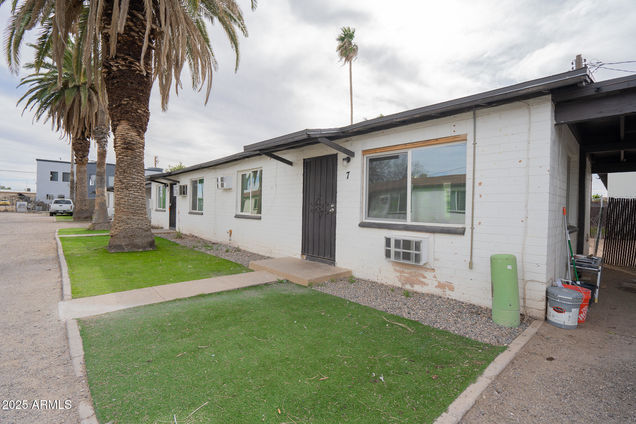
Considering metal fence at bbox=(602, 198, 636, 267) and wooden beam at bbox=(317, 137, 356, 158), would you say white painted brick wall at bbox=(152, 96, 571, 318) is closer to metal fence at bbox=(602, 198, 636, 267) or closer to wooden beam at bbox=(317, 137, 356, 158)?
wooden beam at bbox=(317, 137, 356, 158)

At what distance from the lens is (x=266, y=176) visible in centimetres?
830

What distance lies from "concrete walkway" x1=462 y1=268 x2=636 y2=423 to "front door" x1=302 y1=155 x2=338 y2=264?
3914 mm

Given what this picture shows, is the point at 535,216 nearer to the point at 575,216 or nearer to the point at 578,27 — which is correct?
the point at 575,216

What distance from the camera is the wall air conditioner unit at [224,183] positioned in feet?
32.1

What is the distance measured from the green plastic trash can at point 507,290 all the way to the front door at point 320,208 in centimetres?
328

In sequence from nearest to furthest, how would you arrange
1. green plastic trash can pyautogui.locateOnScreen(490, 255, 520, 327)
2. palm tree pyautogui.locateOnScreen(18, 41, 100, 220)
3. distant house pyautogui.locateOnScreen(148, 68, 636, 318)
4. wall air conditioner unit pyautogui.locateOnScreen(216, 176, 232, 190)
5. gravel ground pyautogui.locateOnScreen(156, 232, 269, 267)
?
green plastic trash can pyautogui.locateOnScreen(490, 255, 520, 327) < distant house pyautogui.locateOnScreen(148, 68, 636, 318) < gravel ground pyautogui.locateOnScreen(156, 232, 269, 267) < wall air conditioner unit pyautogui.locateOnScreen(216, 176, 232, 190) < palm tree pyautogui.locateOnScreen(18, 41, 100, 220)

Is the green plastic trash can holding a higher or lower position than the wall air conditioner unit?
lower

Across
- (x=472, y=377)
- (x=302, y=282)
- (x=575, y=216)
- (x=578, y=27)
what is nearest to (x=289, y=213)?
(x=302, y=282)

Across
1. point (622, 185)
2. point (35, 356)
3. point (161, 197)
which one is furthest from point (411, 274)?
point (161, 197)

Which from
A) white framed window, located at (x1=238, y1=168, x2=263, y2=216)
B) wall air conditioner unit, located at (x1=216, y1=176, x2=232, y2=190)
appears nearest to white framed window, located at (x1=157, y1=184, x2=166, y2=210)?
wall air conditioner unit, located at (x1=216, y1=176, x2=232, y2=190)

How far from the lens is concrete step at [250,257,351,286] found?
17.6ft

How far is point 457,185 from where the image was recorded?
446cm

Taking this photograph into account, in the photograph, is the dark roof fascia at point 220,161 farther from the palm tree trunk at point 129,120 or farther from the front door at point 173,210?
the palm tree trunk at point 129,120

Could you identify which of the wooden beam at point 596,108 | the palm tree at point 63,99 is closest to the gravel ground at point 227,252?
the wooden beam at point 596,108
